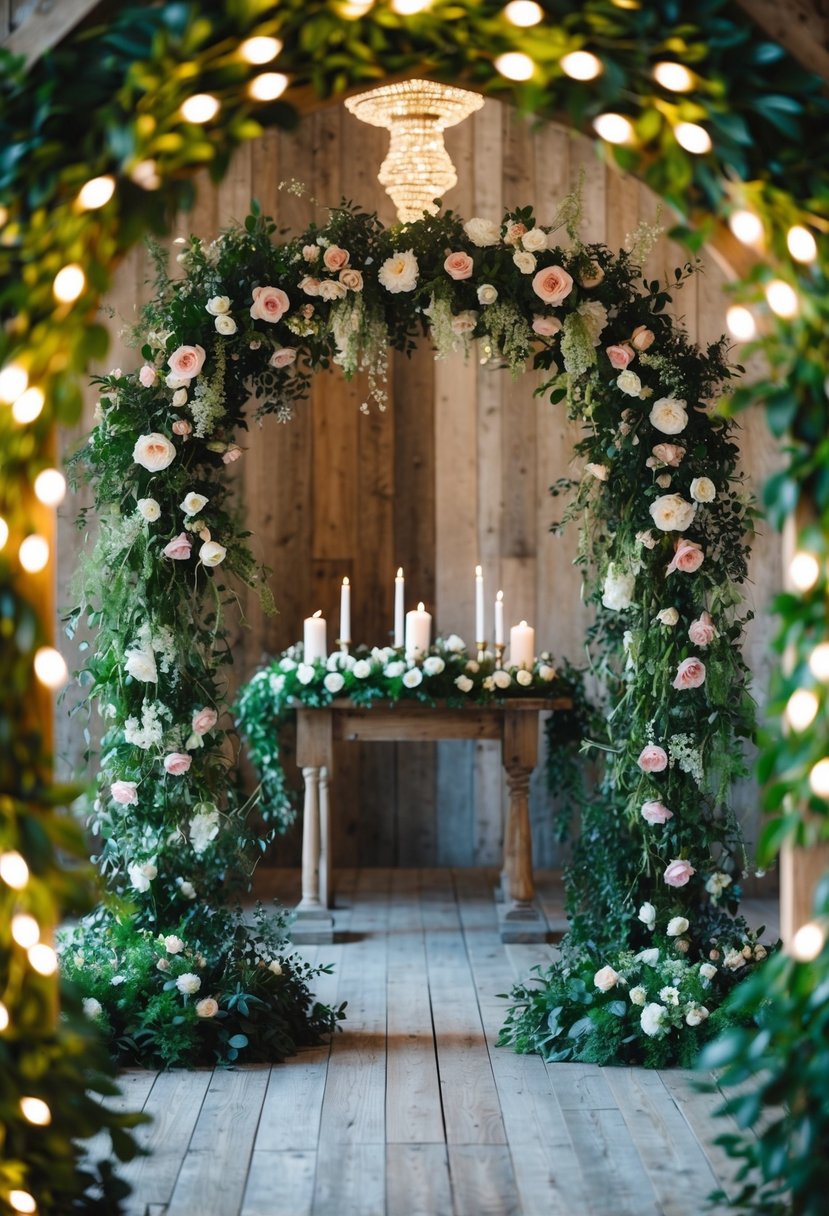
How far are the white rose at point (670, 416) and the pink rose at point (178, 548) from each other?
1.41 metres

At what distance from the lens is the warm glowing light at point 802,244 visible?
2.65 m

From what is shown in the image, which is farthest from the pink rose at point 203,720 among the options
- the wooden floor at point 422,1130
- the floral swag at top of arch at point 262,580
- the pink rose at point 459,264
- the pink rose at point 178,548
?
the pink rose at point 459,264

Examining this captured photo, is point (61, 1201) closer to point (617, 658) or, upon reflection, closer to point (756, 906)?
point (617, 658)

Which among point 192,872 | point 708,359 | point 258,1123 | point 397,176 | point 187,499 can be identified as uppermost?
point 397,176

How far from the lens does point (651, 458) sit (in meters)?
4.19

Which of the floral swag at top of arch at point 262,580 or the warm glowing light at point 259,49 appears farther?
the floral swag at top of arch at point 262,580

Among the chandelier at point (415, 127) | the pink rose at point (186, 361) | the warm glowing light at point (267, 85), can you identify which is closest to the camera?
the warm glowing light at point (267, 85)

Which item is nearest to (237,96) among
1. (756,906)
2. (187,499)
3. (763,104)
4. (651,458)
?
(763,104)

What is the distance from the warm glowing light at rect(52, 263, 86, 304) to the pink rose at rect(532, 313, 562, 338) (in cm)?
188

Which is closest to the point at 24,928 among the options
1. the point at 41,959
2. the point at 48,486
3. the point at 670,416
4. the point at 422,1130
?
the point at 41,959

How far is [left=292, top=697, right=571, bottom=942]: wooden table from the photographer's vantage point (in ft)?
17.6

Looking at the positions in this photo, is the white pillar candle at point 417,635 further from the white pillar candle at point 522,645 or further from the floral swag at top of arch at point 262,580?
the floral swag at top of arch at point 262,580

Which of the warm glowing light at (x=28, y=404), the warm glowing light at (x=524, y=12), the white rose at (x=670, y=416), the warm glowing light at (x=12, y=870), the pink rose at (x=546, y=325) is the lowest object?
the warm glowing light at (x=12, y=870)

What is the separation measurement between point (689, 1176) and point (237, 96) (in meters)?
2.49
